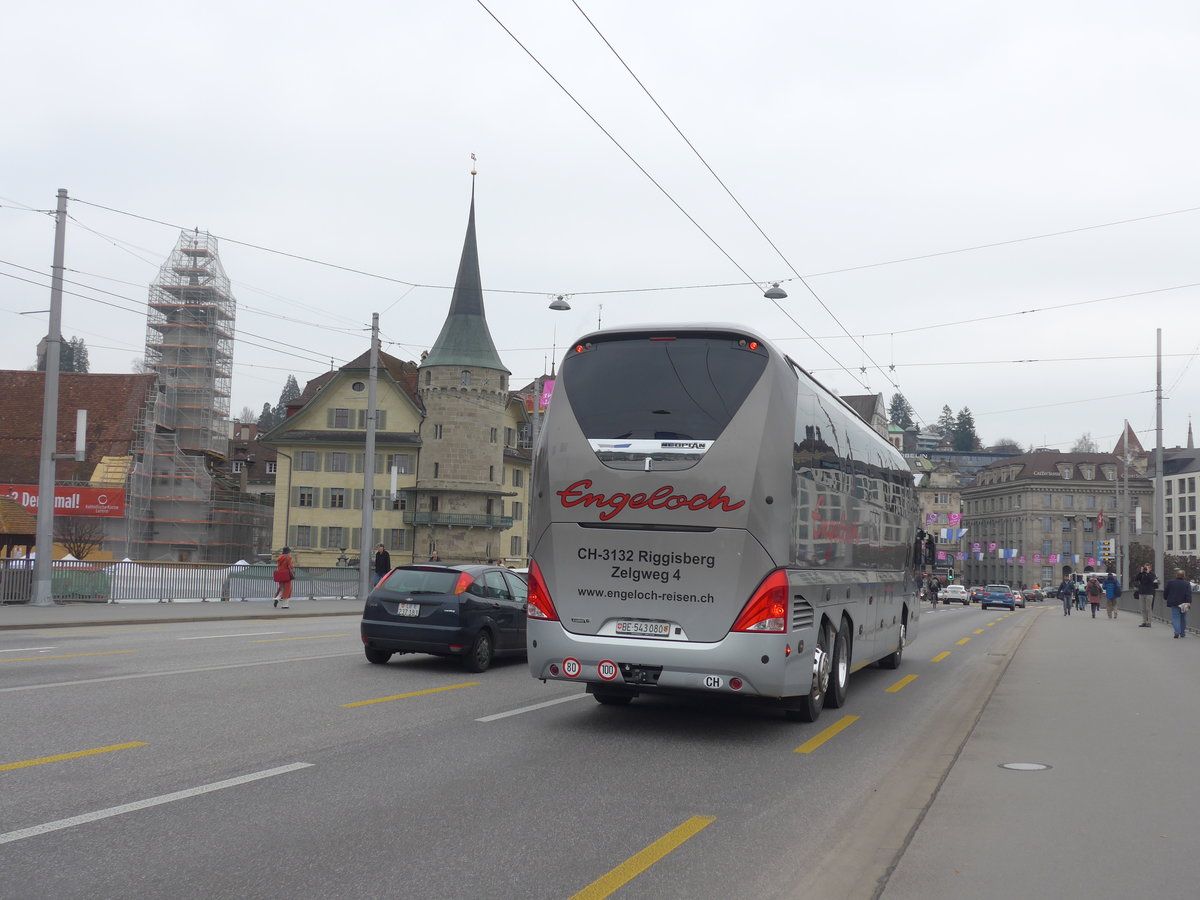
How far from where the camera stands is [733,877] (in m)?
5.71

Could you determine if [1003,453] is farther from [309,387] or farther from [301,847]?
[301,847]

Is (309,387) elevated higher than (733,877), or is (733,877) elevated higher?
(309,387)

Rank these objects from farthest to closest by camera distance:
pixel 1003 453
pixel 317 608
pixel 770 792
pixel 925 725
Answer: pixel 1003 453
pixel 317 608
pixel 925 725
pixel 770 792

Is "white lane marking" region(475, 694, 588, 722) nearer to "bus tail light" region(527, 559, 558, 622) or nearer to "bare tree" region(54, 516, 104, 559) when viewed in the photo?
"bus tail light" region(527, 559, 558, 622)

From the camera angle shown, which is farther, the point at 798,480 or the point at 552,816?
the point at 798,480

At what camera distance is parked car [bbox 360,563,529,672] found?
15.3 meters

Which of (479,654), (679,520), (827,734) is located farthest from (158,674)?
(827,734)

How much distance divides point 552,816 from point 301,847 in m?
1.55

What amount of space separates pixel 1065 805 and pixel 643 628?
3828 millimetres

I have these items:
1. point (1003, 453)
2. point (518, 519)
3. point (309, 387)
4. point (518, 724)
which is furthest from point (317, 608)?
point (1003, 453)

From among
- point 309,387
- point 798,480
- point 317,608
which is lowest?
point 317,608

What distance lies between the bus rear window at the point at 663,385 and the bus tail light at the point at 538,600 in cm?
141

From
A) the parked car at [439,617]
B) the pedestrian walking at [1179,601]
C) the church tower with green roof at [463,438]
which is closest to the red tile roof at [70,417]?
the church tower with green roof at [463,438]

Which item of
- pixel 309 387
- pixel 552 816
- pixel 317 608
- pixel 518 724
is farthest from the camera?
pixel 309 387
